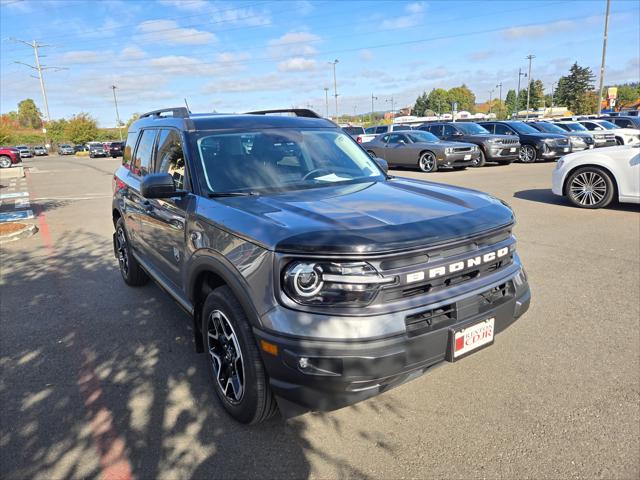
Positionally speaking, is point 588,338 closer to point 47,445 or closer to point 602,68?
point 47,445

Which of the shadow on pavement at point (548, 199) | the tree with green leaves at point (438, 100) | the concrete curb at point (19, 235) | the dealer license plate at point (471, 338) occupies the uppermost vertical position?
the tree with green leaves at point (438, 100)

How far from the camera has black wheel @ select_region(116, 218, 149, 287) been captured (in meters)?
5.29

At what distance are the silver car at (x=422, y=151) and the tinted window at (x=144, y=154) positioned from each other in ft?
39.5

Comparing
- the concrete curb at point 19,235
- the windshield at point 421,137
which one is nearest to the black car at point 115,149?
the windshield at point 421,137

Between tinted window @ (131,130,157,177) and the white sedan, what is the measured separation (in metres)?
8.01

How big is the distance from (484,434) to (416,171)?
16.0 meters

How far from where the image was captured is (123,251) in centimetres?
564

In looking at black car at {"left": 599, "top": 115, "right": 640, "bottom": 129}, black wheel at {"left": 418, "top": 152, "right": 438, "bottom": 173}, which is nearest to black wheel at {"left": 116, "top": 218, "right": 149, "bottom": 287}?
black wheel at {"left": 418, "top": 152, "right": 438, "bottom": 173}

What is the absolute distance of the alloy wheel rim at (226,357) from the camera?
2791 millimetres

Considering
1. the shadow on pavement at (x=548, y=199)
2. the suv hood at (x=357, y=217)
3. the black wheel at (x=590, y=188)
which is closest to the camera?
the suv hood at (x=357, y=217)

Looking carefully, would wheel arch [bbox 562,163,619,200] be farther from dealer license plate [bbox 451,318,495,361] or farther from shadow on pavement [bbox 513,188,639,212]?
dealer license plate [bbox 451,318,495,361]

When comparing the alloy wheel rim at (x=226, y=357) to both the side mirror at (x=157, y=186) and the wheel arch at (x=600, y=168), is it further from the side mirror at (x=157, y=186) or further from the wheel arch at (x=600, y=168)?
the wheel arch at (x=600, y=168)

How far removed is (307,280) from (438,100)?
153183 mm

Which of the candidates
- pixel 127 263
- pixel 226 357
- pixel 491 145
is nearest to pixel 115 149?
pixel 491 145
